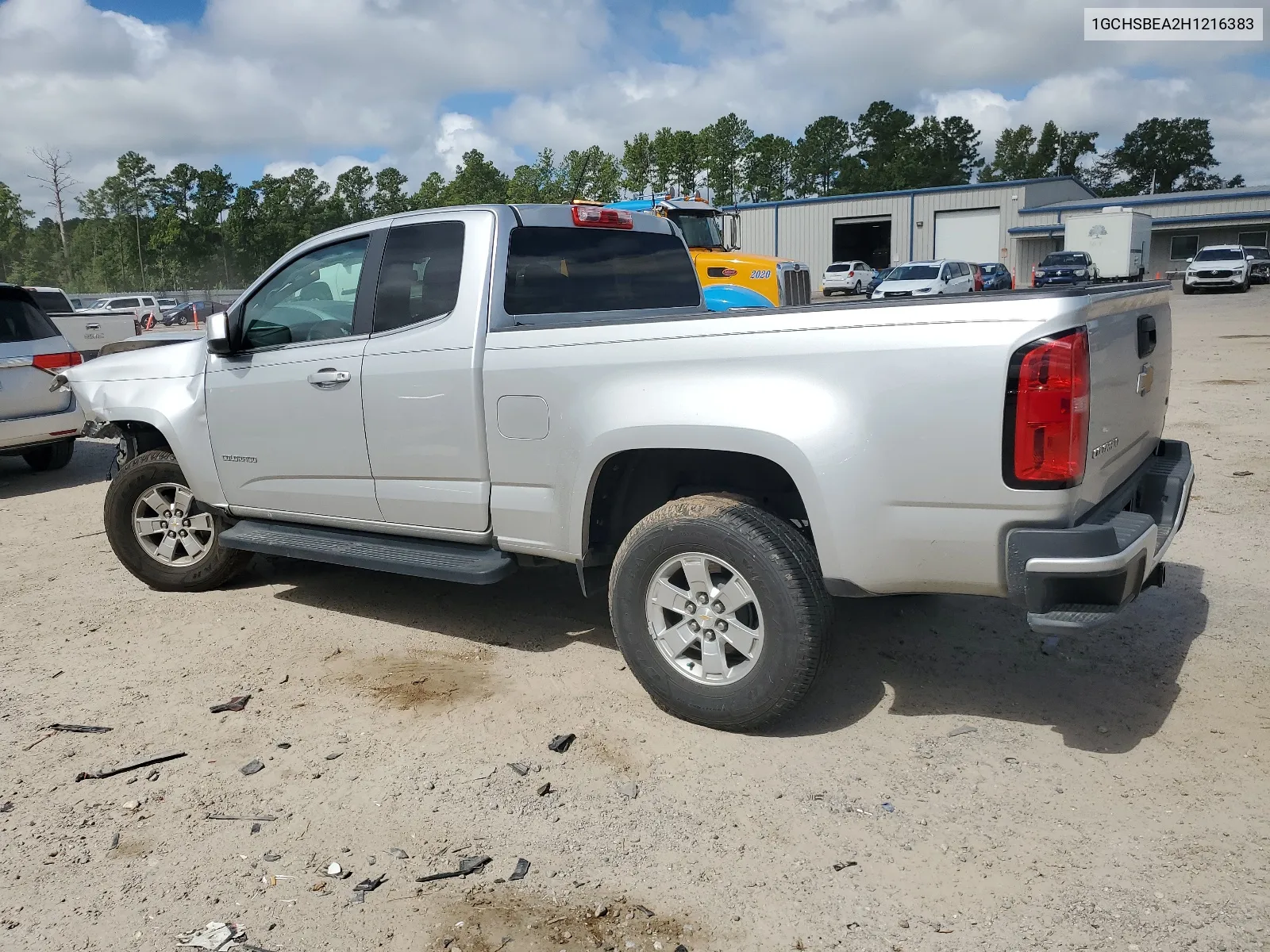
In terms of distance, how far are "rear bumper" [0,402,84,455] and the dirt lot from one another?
419cm

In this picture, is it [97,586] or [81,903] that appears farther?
[97,586]

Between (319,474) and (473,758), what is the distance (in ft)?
6.09

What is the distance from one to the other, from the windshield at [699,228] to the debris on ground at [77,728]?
484 inches

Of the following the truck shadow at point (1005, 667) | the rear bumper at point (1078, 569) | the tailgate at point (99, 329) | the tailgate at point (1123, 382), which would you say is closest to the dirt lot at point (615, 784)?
the truck shadow at point (1005, 667)

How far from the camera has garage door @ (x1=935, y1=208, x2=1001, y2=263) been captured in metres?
52.3

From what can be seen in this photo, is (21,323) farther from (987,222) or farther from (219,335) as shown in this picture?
(987,222)

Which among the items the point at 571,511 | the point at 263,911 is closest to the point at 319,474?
the point at 571,511

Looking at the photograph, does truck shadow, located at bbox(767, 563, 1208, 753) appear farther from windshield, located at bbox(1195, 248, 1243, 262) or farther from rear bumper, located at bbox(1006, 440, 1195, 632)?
windshield, located at bbox(1195, 248, 1243, 262)

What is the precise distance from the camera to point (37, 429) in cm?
908

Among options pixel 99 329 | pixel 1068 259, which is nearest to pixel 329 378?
pixel 99 329

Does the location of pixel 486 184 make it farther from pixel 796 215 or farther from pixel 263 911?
pixel 263 911

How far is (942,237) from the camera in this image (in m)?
53.4

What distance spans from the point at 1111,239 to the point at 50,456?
38733mm

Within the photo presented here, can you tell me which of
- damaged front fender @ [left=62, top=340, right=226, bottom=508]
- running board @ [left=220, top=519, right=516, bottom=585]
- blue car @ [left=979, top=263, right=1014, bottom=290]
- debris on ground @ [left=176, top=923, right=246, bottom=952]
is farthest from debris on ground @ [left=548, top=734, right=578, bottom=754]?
blue car @ [left=979, top=263, right=1014, bottom=290]
